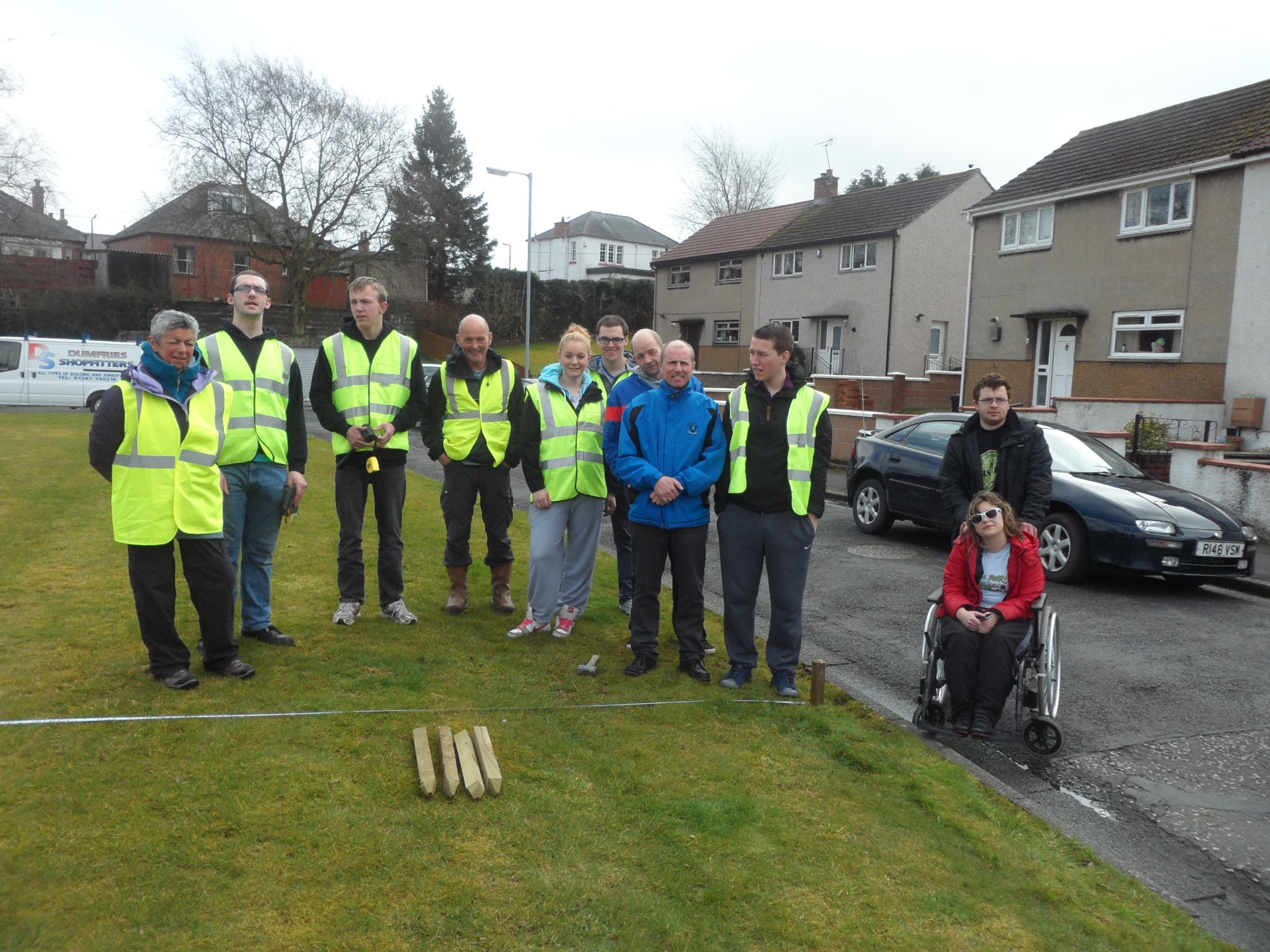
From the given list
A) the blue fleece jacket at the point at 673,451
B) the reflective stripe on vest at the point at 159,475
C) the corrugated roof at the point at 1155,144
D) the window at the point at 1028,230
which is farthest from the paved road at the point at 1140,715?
the window at the point at 1028,230

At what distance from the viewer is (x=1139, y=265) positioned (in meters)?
21.9

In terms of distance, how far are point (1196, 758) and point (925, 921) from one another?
265 centimetres

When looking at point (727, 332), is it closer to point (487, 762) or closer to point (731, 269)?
point (731, 269)

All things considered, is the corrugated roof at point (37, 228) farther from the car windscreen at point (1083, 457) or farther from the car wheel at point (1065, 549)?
the car wheel at point (1065, 549)

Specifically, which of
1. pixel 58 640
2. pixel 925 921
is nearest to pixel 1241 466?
pixel 925 921

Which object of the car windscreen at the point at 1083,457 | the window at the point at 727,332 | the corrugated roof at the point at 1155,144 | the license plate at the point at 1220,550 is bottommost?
the license plate at the point at 1220,550

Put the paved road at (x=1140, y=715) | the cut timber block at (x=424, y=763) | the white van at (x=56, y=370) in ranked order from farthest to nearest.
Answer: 1. the white van at (x=56, y=370)
2. the paved road at (x=1140, y=715)
3. the cut timber block at (x=424, y=763)

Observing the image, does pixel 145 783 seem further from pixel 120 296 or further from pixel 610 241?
pixel 610 241

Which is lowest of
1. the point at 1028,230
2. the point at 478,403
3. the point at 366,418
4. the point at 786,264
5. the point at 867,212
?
the point at 366,418

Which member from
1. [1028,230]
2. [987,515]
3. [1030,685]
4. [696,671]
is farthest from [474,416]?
[1028,230]

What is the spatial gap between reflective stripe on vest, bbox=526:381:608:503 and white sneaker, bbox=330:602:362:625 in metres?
1.47

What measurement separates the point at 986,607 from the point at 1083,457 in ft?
17.8

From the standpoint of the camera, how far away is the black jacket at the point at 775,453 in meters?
5.34

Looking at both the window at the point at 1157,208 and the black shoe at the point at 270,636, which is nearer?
the black shoe at the point at 270,636
